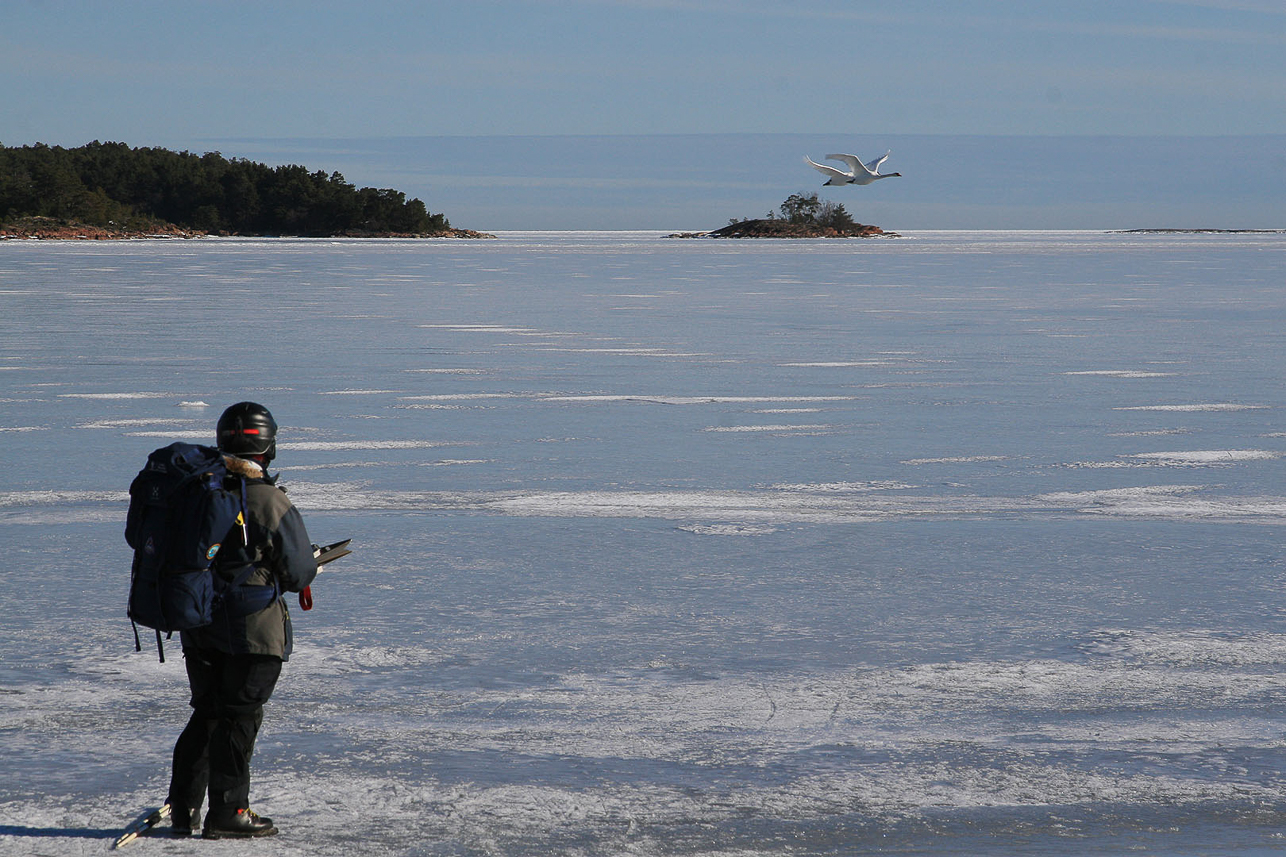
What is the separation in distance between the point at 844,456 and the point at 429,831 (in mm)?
6536

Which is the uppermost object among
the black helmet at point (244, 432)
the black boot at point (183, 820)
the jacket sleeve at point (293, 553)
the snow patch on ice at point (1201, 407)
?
the black helmet at point (244, 432)

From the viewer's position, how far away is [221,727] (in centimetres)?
397

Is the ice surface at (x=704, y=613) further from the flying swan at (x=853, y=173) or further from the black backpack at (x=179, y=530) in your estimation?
the flying swan at (x=853, y=173)

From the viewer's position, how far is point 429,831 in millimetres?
3938

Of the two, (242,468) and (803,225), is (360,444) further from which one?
(803,225)

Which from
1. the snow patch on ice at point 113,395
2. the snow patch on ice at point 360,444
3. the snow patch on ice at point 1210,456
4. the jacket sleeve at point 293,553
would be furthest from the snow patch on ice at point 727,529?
the snow patch on ice at point 113,395

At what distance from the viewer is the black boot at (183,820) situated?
3982 millimetres

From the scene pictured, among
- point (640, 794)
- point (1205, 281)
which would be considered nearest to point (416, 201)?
point (1205, 281)

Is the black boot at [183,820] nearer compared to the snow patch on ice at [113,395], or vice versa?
the black boot at [183,820]

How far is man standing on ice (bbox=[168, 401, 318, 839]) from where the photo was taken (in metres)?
3.79

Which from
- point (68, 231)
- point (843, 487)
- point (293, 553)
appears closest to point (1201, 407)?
point (843, 487)

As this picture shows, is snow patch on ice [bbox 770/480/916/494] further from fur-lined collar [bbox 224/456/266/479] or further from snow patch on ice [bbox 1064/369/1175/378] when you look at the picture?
snow patch on ice [bbox 1064/369/1175/378]

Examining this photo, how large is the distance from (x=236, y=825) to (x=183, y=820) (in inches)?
6.6

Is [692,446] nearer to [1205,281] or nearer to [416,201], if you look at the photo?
[1205,281]
